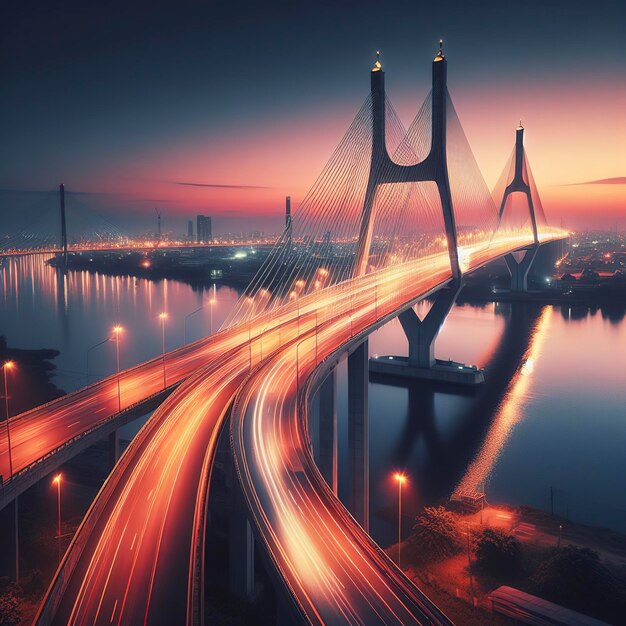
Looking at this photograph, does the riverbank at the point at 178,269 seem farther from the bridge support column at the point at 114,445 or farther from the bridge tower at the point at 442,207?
the bridge support column at the point at 114,445

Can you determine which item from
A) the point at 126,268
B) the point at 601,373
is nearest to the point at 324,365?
the point at 601,373

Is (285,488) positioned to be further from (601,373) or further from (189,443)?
(601,373)

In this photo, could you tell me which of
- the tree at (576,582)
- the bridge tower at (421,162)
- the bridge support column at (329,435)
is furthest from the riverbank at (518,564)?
the bridge tower at (421,162)

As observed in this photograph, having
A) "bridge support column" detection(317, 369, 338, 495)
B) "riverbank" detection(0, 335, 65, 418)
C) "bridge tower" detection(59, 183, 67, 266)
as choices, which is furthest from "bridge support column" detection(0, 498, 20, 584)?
"bridge tower" detection(59, 183, 67, 266)

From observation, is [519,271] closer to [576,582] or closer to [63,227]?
[576,582]

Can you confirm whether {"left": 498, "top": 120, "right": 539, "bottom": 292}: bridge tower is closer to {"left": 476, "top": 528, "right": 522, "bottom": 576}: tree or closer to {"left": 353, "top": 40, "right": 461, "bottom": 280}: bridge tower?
{"left": 353, "top": 40, "right": 461, "bottom": 280}: bridge tower

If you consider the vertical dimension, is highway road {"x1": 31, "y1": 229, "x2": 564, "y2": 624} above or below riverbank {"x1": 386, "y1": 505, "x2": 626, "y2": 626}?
above

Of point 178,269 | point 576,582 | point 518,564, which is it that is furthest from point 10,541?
point 178,269
